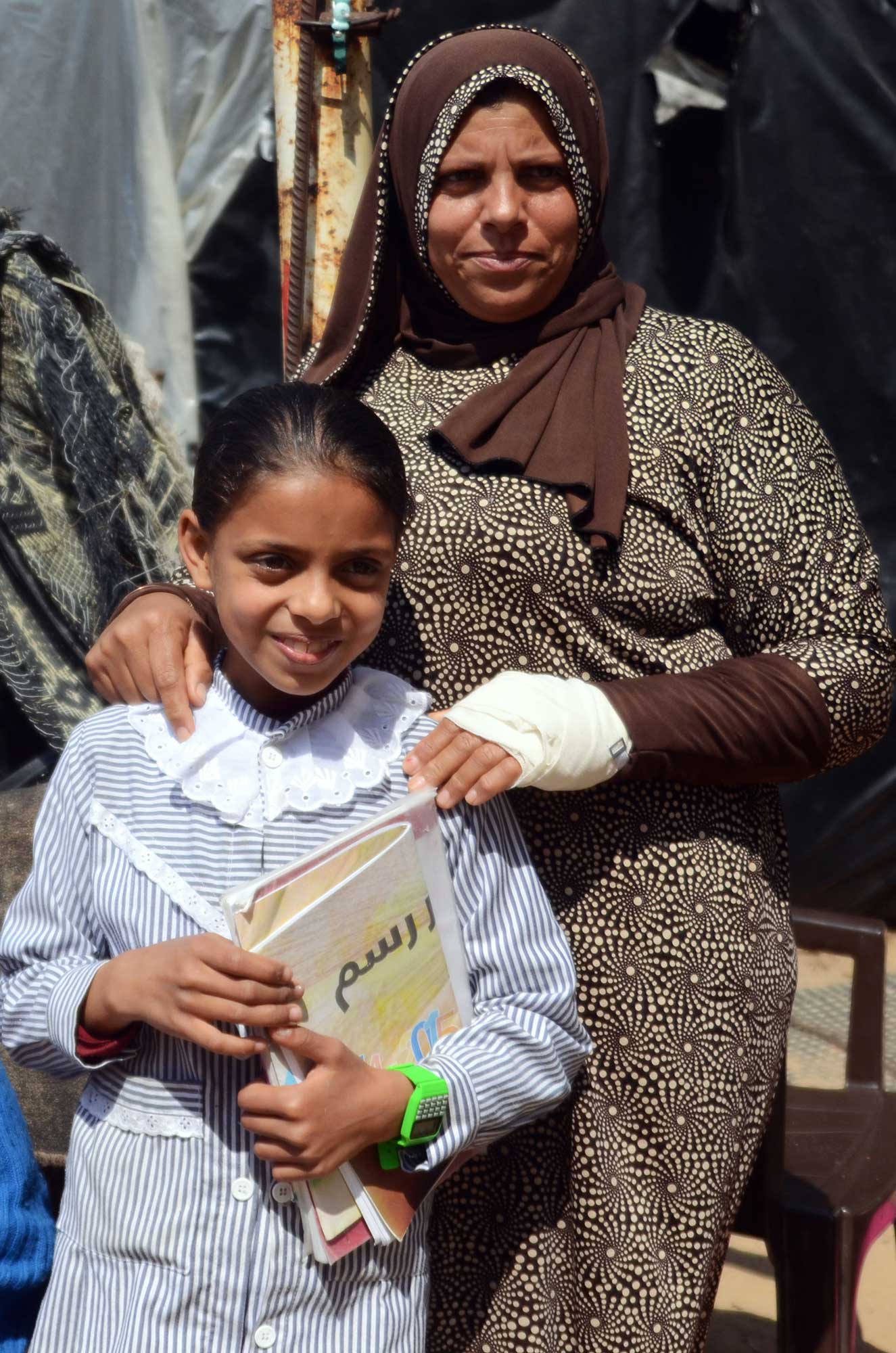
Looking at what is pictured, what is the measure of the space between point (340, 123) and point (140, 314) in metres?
1.56

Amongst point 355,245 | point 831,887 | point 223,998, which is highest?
point 355,245

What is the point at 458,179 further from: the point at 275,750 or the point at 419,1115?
the point at 419,1115

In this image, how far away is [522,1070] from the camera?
1.53 m

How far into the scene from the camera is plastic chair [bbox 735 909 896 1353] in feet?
7.41

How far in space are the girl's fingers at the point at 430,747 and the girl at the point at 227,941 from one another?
0.07 ft

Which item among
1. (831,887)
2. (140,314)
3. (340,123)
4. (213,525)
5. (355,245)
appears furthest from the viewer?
(831,887)

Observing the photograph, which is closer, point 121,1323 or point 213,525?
point 121,1323

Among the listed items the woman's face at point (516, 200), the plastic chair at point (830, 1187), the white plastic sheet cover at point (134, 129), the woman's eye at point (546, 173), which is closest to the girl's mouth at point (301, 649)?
the woman's face at point (516, 200)

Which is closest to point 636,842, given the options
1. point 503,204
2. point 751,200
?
point 503,204

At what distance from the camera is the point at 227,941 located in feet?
4.35

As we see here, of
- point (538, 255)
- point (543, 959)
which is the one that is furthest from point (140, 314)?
point (543, 959)

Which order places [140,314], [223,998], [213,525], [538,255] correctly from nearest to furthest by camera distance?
[223,998], [213,525], [538,255], [140,314]

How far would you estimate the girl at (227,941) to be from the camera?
55.8 inches

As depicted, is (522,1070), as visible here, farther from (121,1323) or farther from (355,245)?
(355,245)
